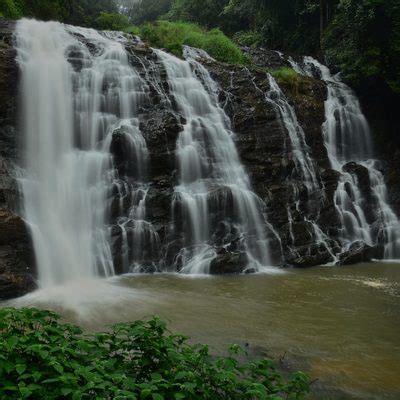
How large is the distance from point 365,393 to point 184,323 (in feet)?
9.24

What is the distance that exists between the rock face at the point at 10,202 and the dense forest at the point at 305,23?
25.0ft

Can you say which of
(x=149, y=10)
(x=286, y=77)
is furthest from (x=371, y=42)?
(x=149, y=10)

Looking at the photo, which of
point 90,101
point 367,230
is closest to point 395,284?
point 367,230

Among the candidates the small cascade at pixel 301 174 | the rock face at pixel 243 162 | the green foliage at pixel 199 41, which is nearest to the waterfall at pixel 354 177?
the rock face at pixel 243 162

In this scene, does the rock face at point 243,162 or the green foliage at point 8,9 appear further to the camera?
the green foliage at point 8,9

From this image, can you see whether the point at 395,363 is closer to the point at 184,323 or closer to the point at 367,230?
the point at 184,323

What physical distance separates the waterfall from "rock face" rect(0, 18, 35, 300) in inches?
345

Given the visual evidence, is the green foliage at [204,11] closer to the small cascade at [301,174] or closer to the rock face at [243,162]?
the rock face at [243,162]

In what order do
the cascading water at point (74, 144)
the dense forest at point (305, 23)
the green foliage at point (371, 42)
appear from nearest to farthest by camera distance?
the cascading water at point (74, 144) < the green foliage at point (371, 42) < the dense forest at point (305, 23)

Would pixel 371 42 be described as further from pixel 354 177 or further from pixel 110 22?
pixel 110 22

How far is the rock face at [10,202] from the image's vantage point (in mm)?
8406

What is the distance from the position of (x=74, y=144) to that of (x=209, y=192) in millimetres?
3732

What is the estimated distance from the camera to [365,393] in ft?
15.3

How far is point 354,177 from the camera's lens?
15117 millimetres
